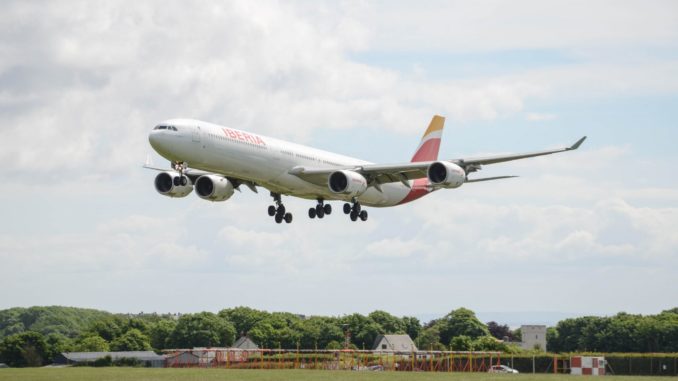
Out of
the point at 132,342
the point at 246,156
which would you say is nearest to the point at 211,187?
the point at 246,156

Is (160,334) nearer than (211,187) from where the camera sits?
No

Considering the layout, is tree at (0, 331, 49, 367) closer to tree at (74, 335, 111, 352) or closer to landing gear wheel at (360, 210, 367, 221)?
tree at (74, 335, 111, 352)

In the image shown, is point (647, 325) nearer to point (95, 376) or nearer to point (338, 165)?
A: point (338, 165)

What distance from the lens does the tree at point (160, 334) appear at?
155 meters

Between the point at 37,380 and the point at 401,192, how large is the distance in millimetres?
33137

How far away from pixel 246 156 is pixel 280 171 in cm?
377

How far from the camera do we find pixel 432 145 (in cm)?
8700

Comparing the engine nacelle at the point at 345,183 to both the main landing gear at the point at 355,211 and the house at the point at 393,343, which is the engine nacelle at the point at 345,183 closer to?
the main landing gear at the point at 355,211

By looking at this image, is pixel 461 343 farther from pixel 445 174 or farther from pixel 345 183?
pixel 445 174

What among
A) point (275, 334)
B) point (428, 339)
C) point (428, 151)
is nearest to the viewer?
point (428, 151)

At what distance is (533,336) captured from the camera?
538 feet

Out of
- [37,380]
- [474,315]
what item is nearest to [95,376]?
[37,380]

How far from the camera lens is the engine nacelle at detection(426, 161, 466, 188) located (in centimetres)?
6569

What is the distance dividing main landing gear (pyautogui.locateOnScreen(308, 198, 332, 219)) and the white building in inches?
3756
